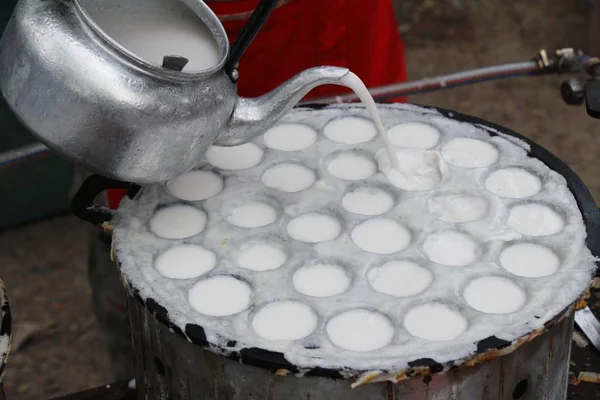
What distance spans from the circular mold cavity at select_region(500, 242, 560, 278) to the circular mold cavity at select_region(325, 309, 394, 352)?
32cm

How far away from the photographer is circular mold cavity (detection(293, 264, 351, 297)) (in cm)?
180

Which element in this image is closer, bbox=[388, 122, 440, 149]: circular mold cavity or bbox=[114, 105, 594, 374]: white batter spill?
bbox=[114, 105, 594, 374]: white batter spill

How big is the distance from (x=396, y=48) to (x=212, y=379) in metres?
1.89

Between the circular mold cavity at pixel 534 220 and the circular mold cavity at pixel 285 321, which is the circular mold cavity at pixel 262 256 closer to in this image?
the circular mold cavity at pixel 285 321

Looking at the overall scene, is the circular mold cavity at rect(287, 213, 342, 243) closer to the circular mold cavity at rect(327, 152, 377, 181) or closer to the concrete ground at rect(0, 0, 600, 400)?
the circular mold cavity at rect(327, 152, 377, 181)

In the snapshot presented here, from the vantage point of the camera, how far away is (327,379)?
1571 mm

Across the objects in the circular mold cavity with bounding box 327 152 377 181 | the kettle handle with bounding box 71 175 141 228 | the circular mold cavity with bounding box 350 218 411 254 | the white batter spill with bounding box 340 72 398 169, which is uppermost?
the white batter spill with bounding box 340 72 398 169

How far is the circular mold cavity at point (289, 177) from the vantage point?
2133 mm

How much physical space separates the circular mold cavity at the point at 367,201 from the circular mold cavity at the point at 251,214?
0.18 m

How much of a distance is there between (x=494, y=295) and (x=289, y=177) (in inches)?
25.1

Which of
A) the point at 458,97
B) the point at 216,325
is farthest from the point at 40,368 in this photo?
the point at 458,97

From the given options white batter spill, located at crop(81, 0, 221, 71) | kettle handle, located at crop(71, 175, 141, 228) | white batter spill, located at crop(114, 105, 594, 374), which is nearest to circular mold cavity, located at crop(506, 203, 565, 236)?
white batter spill, located at crop(114, 105, 594, 374)

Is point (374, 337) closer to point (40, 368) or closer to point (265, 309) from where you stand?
point (265, 309)

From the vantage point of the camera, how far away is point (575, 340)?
2.25m
